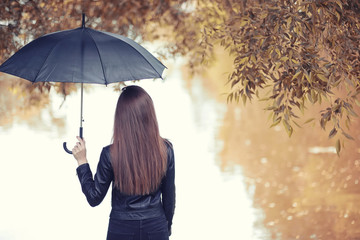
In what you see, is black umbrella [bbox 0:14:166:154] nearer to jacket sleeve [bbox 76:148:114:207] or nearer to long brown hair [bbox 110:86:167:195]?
jacket sleeve [bbox 76:148:114:207]

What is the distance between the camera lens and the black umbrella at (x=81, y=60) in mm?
3754

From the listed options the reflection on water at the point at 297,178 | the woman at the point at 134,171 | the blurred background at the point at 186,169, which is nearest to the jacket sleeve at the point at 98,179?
the woman at the point at 134,171

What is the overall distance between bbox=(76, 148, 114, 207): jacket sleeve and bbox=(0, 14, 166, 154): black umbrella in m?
0.41

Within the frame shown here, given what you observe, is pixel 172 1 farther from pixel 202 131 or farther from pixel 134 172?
pixel 202 131

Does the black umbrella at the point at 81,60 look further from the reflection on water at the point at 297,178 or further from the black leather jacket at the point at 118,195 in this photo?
the reflection on water at the point at 297,178

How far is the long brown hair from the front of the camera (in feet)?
10.4

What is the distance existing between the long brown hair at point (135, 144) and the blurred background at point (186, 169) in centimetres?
141

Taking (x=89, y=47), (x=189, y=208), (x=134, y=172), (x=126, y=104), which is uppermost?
(x=89, y=47)

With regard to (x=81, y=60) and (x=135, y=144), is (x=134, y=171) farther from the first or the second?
(x=81, y=60)

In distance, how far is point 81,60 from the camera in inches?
148

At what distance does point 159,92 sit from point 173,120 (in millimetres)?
7956

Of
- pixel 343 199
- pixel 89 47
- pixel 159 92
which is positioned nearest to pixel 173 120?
pixel 159 92

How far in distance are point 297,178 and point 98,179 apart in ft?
25.7

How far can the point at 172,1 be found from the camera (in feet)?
27.9
